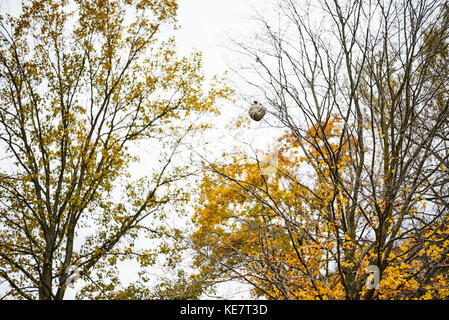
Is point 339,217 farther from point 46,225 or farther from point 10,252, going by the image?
point 10,252

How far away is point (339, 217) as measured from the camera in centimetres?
522

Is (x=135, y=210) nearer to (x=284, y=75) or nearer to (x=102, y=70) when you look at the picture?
(x=102, y=70)

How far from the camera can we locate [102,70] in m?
9.59

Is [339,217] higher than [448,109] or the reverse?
the reverse
